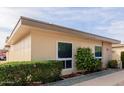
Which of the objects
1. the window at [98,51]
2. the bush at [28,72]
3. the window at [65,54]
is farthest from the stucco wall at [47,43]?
the window at [98,51]

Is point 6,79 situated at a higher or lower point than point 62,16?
lower

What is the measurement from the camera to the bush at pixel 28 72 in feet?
26.6

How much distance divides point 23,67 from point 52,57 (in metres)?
3.21

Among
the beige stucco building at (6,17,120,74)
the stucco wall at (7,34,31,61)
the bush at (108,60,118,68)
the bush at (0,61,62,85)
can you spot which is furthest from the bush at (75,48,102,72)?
the bush at (108,60,118,68)

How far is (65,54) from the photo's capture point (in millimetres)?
12555

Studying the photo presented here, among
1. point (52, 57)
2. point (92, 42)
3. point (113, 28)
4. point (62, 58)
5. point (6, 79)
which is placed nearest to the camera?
point (6, 79)

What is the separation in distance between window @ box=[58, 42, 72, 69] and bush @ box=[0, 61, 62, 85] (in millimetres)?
2008

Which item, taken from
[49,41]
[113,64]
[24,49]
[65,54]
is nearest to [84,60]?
[65,54]

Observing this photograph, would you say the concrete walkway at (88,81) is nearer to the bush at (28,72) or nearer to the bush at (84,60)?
the bush at (28,72)

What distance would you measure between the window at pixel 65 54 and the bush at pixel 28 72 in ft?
6.59

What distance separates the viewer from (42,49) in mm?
10867
